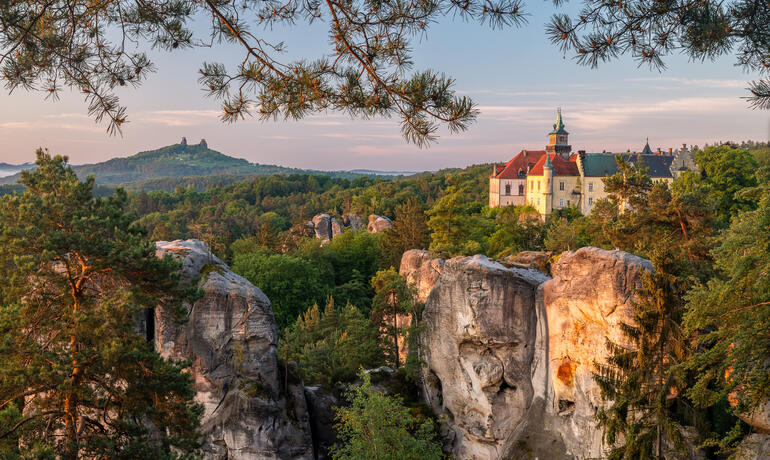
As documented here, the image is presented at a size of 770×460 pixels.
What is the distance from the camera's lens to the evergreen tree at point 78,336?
25.4 feet

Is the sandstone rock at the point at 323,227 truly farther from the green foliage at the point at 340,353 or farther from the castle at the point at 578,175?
the green foliage at the point at 340,353

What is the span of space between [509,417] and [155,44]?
17.2 m

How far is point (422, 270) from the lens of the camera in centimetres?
2862

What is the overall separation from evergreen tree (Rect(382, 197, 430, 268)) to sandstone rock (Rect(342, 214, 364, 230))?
23.3 meters

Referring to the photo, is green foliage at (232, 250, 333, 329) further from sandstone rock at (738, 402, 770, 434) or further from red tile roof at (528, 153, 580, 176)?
red tile roof at (528, 153, 580, 176)

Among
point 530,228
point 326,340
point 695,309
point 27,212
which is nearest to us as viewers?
point 27,212

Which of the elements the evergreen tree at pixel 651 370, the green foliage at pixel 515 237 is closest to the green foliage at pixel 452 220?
the green foliage at pixel 515 237

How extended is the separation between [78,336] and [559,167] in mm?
56477

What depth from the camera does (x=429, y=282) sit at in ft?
92.3

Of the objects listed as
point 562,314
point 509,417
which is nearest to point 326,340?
point 509,417

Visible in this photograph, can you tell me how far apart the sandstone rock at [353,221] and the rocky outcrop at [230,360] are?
151ft

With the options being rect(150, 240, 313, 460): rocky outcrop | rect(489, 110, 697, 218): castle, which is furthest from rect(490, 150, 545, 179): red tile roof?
rect(150, 240, 313, 460): rocky outcrop

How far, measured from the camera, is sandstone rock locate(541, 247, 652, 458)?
1579cm

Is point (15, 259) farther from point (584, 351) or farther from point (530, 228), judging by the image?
point (530, 228)
